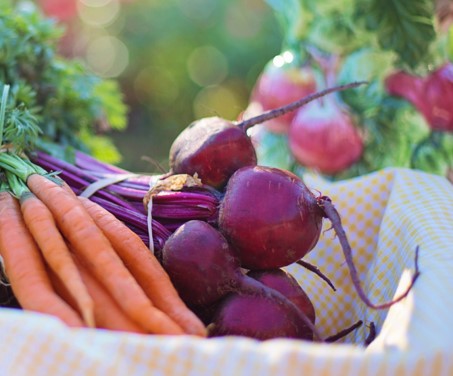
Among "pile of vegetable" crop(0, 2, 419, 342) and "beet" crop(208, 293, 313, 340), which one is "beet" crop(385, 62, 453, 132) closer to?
"pile of vegetable" crop(0, 2, 419, 342)

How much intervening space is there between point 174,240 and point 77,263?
5.2 inches

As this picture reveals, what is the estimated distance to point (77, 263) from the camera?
0.85m

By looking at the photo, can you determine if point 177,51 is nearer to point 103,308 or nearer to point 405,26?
point 405,26

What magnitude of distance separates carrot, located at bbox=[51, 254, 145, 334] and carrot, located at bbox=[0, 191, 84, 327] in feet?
0.06

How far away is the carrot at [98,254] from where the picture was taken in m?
0.77

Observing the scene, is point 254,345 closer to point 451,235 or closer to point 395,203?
point 451,235

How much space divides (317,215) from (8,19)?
76 cm

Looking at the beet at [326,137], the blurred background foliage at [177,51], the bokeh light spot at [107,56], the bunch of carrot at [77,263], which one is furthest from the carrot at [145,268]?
the bokeh light spot at [107,56]

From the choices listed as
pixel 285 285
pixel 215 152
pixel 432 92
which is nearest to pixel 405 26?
pixel 432 92

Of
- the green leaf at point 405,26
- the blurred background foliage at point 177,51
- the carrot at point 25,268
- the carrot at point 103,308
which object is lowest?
the blurred background foliage at point 177,51

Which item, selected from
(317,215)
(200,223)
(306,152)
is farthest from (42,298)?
(306,152)

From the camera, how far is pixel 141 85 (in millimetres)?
4000

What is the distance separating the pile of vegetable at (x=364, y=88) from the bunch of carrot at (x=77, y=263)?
831mm

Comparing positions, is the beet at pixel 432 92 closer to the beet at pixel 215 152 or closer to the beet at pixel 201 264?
the beet at pixel 215 152
